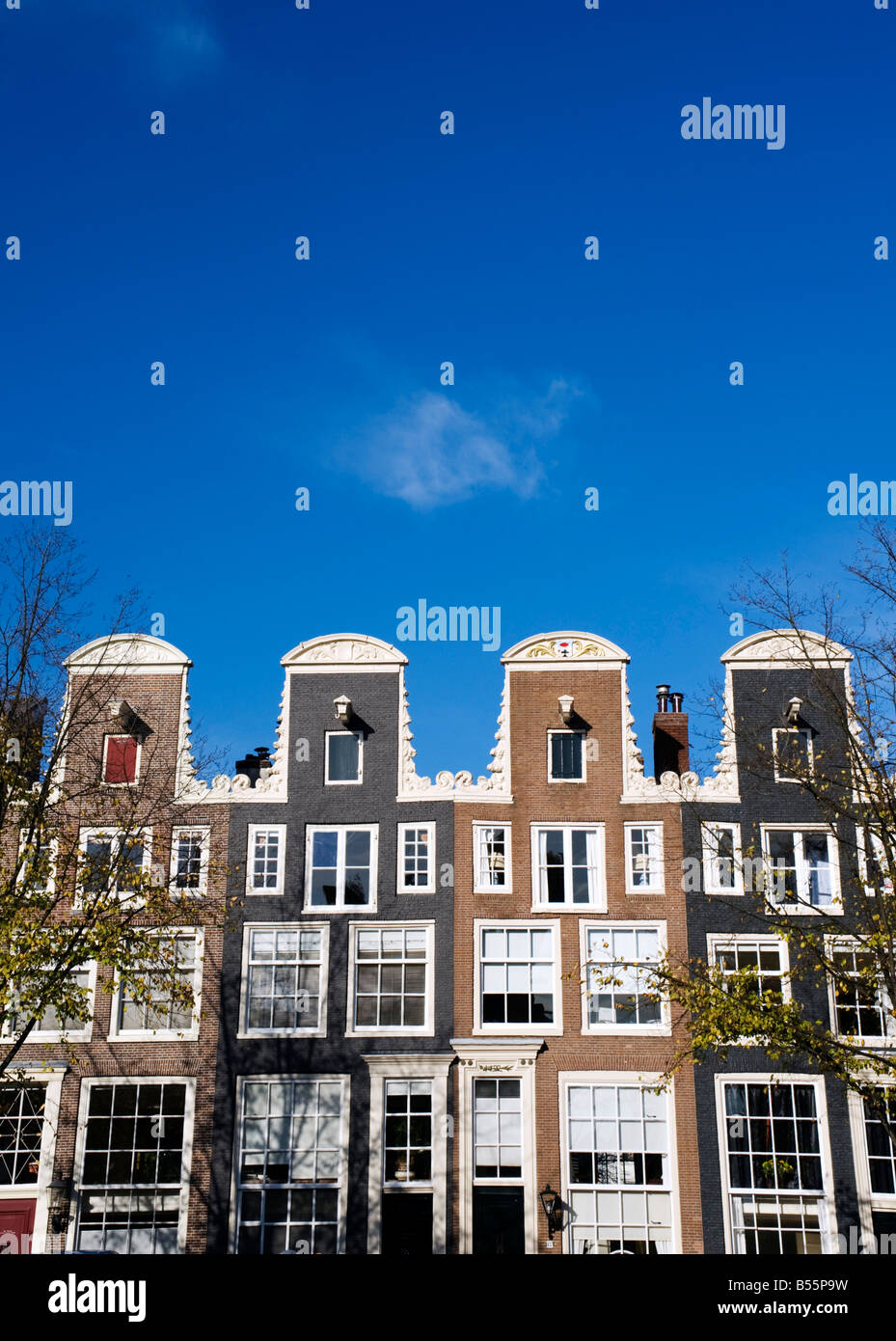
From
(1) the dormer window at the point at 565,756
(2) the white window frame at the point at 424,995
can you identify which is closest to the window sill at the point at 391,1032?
(2) the white window frame at the point at 424,995

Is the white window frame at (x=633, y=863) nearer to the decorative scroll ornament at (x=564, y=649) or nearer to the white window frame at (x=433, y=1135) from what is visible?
the decorative scroll ornament at (x=564, y=649)

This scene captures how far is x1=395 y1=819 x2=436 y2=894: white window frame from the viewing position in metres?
35.3

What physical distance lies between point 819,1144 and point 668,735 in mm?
11977

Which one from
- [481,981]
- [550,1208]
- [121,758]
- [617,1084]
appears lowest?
[550,1208]

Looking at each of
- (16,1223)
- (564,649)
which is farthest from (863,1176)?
(16,1223)

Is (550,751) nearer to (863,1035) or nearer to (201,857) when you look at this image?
(201,857)

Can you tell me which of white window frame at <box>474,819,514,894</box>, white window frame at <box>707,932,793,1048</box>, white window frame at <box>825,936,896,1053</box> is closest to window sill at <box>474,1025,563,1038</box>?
white window frame at <box>474,819,514,894</box>

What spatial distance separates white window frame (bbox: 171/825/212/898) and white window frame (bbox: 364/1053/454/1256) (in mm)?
6265

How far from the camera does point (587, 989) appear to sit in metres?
34.3

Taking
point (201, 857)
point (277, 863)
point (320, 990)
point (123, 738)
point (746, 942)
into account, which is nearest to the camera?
point (746, 942)

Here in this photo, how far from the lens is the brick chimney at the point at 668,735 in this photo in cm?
3906

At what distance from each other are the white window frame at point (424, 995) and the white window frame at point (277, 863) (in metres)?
2.21

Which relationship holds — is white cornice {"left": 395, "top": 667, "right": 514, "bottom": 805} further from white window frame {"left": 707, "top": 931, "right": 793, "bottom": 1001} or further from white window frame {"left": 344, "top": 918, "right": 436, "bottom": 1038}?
white window frame {"left": 707, "top": 931, "right": 793, "bottom": 1001}
